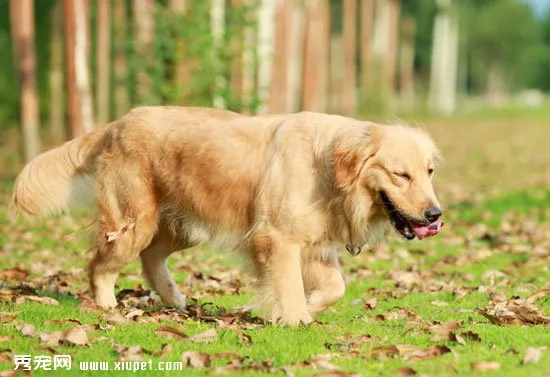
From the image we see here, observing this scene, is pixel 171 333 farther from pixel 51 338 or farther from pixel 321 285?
pixel 321 285

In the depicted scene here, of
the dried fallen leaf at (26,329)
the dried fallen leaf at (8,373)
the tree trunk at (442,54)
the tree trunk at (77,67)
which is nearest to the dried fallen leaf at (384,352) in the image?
the dried fallen leaf at (8,373)

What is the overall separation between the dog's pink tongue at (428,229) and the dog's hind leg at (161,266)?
2.39m

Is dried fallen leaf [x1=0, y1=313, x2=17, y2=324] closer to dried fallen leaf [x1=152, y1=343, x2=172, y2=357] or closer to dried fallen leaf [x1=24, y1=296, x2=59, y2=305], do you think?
dried fallen leaf [x1=24, y1=296, x2=59, y2=305]

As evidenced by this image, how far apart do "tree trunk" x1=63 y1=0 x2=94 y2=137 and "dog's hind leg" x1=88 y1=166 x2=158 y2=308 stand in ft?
34.2

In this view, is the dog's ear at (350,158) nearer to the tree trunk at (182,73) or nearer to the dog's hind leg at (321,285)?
the dog's hind leg at (321,285)

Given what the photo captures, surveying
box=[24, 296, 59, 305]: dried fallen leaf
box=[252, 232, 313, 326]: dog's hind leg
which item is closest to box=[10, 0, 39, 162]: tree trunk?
box=[24, 296, 59, 305]: dried fallen leaf

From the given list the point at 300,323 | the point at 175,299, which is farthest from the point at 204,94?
the point at 300,323

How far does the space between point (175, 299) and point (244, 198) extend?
1324 millimetres

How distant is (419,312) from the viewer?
8602mm

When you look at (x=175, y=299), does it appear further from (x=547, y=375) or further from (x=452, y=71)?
(x=452, y=71)

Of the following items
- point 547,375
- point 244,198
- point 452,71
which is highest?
point 244,198

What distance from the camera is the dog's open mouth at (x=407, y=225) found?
766 centimetres

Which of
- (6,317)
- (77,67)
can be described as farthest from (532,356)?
(77,67)

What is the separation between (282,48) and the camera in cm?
3162
